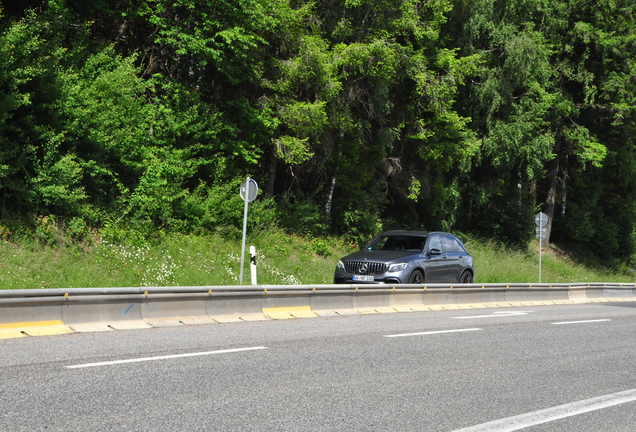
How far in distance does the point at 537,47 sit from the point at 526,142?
471cm

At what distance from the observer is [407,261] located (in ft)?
56.4

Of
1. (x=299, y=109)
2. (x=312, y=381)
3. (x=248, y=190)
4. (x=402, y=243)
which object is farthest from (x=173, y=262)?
(x=312, y=381)

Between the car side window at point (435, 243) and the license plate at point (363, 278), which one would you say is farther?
the car side window at point (435, 243)

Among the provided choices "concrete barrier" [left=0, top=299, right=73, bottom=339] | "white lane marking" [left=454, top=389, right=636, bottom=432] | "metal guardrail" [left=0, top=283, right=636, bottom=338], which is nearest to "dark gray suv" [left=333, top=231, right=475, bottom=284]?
"metal guardrail" [left=0, top=283, right=636, bottom=338]

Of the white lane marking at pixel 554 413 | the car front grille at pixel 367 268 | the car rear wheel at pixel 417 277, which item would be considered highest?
the white lane marking at pixel 554 413

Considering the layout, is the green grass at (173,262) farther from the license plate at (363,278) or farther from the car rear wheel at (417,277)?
the car rear wheel at (417,277)

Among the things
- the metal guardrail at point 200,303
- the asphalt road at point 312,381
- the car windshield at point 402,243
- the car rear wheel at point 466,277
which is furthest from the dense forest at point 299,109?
the asphalt road at point 312,381

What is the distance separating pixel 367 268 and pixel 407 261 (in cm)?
105

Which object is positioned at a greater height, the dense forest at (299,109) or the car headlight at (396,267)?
the dense forest at (299,109)

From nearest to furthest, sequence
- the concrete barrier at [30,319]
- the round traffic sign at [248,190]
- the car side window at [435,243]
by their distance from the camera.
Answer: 1. the concrete barrier at [30,319]
2. the round traffic sign at [248,190]
3. the car side window at [435,243]

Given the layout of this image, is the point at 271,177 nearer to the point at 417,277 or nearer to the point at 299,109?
the point at 299,109

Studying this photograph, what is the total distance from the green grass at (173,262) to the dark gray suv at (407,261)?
3.19 meters

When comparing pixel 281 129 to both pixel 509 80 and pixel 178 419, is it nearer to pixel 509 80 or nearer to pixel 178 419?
pixel 509 80

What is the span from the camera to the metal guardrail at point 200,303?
9.90 metres
